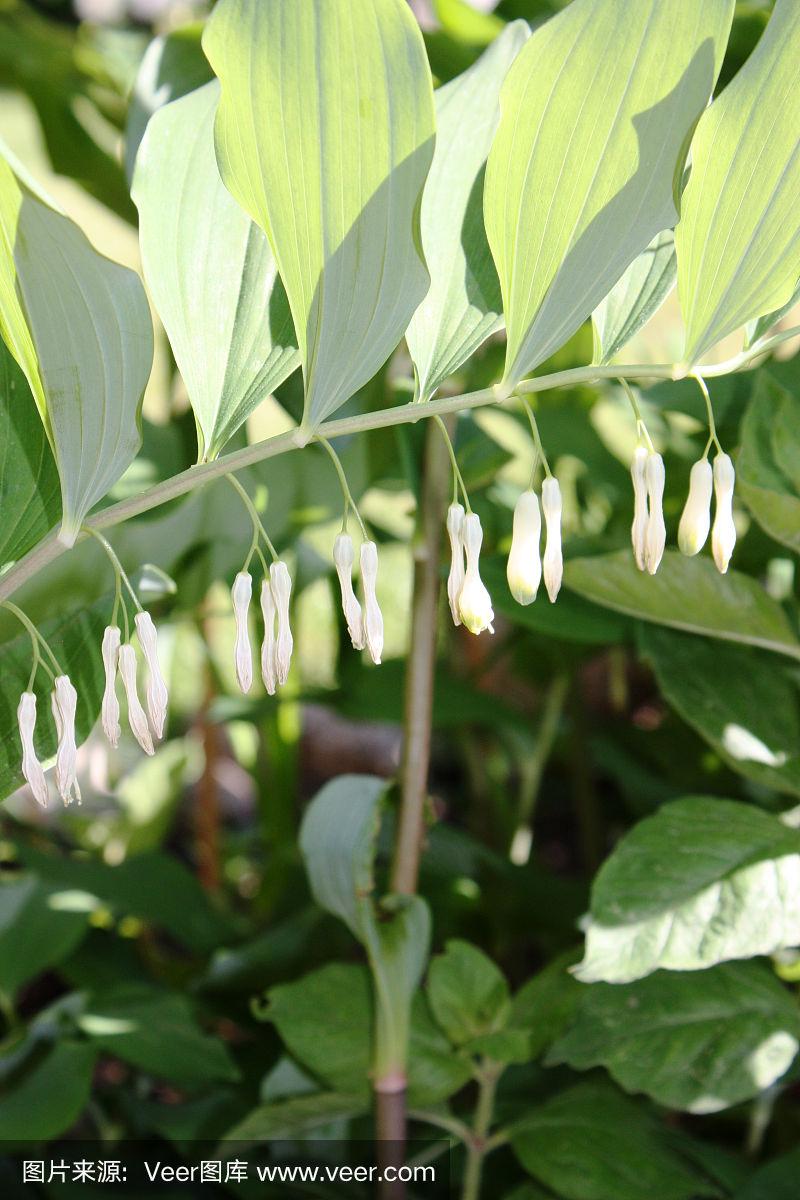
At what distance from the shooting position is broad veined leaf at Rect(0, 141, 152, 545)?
292mm

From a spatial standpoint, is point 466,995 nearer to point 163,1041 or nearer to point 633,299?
point 163,1041

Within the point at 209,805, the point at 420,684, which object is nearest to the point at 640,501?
the point at 420,684

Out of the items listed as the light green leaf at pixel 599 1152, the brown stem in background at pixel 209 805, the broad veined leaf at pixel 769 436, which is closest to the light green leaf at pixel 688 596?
the broad veined leaf at pixel 769 436

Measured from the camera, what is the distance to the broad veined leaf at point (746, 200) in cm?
30

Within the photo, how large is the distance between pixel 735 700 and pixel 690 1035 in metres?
0.17

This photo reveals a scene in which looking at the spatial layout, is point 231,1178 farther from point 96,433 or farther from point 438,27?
point 438,27

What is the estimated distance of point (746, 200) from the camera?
32 cm

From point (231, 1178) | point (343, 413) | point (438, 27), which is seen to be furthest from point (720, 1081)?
point (438, 27)

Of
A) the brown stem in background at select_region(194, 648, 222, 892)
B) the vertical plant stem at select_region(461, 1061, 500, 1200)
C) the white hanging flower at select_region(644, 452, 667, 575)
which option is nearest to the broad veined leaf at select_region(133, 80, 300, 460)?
the white hanging flower at select_region(644, 452, 667, 575)

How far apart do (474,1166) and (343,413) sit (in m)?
Result: 0.42

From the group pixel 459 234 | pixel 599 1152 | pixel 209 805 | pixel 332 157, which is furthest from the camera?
→ pixel 209 805

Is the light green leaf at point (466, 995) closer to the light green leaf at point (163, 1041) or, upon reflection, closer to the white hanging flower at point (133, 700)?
the light green leaf at point (163, 1041)

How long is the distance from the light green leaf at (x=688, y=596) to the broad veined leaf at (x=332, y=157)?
6.8 inches

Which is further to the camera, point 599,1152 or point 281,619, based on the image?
point 599,1152
